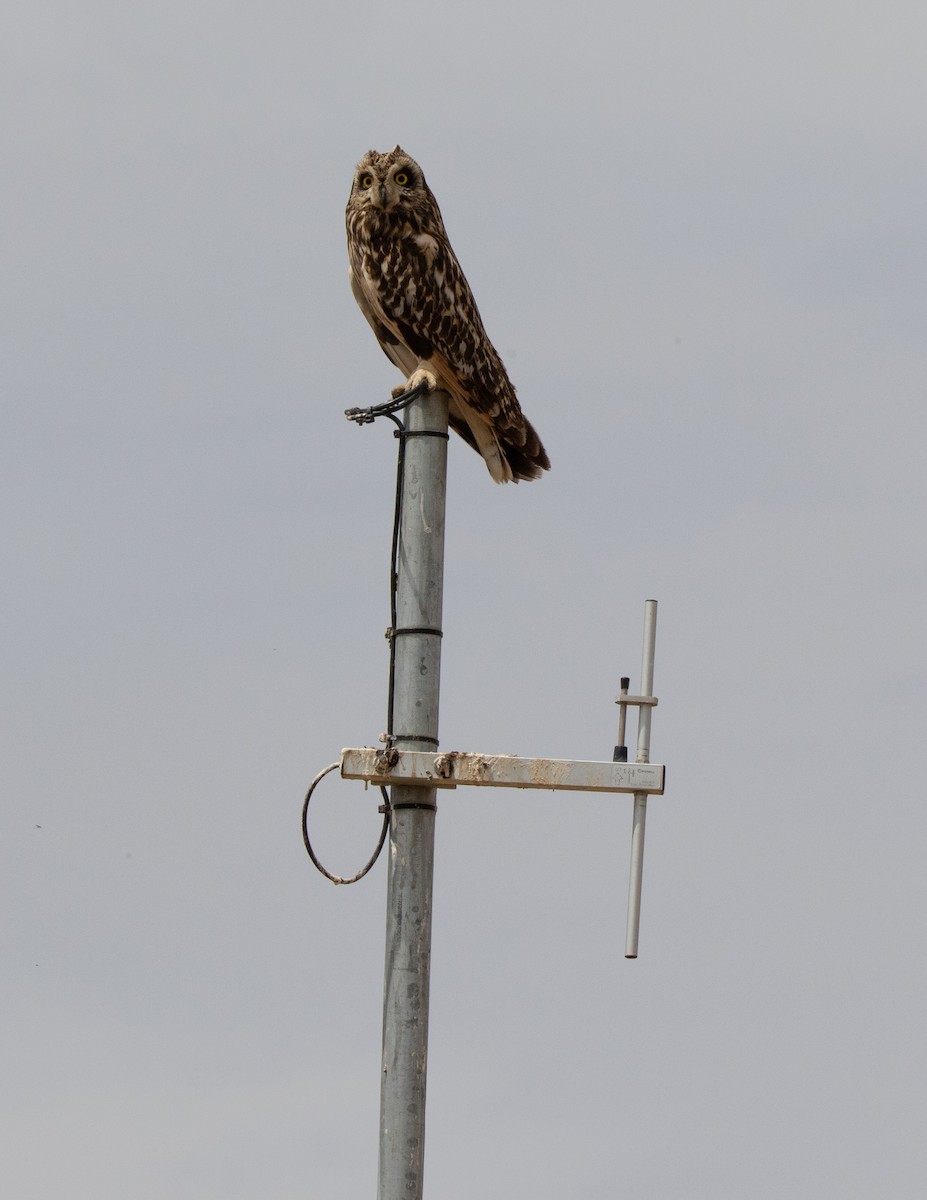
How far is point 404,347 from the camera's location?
10273mm

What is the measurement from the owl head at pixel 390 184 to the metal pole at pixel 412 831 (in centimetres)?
237

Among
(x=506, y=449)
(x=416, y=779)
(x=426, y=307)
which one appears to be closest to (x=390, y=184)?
(x=426, y=307)

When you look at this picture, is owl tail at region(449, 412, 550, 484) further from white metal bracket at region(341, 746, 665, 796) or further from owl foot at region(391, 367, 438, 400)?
white metal bracket at region(341, 746, 665, 796)

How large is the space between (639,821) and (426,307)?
3.52m

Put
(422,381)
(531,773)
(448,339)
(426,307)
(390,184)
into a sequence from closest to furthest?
1. (531,773)
2. (422,381)
3. (448,339)
4. (426,307)
5. (390,184)

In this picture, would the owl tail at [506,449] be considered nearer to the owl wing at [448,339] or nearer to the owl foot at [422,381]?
→ the owl wing at [448,339]

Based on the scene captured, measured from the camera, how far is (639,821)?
7.78 meters

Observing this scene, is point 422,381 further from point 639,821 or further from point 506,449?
point 639,821

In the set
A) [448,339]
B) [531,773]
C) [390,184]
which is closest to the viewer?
[531,773]

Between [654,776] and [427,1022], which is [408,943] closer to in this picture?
[427,1022]

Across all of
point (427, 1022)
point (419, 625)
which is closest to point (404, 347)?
point (419, 625)

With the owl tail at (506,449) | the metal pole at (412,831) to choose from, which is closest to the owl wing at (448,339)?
the owl tail at (506,449)

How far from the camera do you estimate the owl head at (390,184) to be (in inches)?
412

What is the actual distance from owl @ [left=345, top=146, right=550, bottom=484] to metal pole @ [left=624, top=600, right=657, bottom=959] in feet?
7.34
